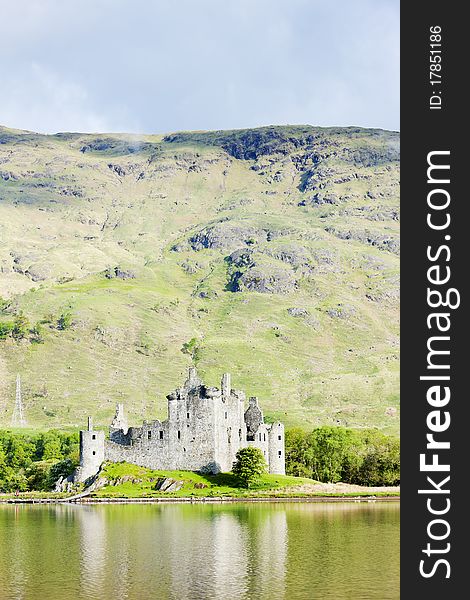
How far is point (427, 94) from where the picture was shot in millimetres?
60469

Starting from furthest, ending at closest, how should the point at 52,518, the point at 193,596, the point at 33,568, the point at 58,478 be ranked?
1. the point at 58,478
2. the point at 52,518
3. the point at 33,568
4. the point at 193,596

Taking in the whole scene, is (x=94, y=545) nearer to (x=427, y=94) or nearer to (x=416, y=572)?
(x=416, y=572)

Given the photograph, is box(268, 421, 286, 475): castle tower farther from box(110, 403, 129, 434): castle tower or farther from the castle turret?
box(110, 403, 129, 434): castle tower

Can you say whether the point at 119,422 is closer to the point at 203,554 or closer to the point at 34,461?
the point at 34,461

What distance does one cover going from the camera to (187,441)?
6063 inches

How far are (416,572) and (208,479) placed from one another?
96.9 meters

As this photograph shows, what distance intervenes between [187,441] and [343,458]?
27.7 meters

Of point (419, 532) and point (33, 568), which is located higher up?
point (419, 532)

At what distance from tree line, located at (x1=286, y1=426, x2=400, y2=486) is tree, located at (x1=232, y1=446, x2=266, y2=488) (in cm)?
A: 1792

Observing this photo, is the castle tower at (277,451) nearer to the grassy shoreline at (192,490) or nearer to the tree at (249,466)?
the grassy shoreline at (192,490)

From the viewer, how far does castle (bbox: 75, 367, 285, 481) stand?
153 metres

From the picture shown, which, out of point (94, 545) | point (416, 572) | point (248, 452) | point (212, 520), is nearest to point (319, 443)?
point (248, 452)

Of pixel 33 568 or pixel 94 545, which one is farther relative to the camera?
pixel 94 545

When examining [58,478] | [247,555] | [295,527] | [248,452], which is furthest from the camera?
[58,478]
